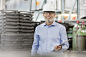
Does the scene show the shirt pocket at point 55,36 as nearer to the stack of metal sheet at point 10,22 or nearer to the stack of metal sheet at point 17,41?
the stack of metal sheet at point 17,41

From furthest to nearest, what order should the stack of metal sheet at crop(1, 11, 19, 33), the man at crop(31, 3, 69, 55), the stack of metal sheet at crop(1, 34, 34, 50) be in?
1. the stack of metal sheet at crop(1, 11, 19, 33)
2. the stack of metal sheet at crop(1, 34, 34, 50)
3. the man at crop(31, 3, 69, 55)

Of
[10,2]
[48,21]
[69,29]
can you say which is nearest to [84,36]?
[69,29]

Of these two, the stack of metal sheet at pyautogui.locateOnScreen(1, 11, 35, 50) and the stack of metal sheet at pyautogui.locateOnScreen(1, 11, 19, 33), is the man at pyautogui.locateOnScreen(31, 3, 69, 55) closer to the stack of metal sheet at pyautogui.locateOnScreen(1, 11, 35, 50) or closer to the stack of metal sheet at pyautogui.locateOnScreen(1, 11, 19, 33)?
the stack of metal sheet at pyautogui.locateOnScreen(1, 11, 35, 50)

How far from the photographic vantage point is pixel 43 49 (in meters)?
1.68

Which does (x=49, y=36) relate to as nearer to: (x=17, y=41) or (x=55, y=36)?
(x=55, y=36)

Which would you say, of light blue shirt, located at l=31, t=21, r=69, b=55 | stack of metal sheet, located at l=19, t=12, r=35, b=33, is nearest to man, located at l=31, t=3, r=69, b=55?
light blue shirt, located at l=31, t=21, r=69, b=55

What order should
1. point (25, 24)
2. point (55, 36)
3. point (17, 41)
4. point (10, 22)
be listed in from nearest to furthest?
point (55, 36) < point (17, 41) < point (10, 22) < point (25, 24)

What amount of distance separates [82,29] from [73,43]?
29cm

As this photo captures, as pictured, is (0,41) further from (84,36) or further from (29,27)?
(84,36)

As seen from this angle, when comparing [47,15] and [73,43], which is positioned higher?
[47,15]

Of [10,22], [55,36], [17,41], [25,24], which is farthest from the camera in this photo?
[25,24]

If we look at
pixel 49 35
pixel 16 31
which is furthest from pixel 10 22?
pixel 49 35

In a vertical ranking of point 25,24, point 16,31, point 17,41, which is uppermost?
point 25,24

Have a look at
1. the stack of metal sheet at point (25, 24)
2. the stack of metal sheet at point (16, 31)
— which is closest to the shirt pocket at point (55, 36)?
the stack of metal sheet at point (16, 31)
